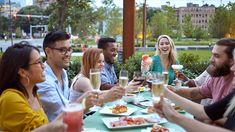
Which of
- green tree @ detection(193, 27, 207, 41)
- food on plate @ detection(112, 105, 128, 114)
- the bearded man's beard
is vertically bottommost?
food on plate @ detection(112, 105, 128, 114)

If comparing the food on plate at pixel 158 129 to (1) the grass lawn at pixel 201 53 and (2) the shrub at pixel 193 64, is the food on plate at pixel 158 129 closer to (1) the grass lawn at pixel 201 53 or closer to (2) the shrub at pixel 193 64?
(2) the shrub at pixel 193 64

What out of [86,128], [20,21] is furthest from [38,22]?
[86,128]

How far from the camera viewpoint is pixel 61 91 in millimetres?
2676

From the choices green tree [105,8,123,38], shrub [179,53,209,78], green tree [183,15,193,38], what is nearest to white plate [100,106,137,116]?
shrub [179,53,209,78]

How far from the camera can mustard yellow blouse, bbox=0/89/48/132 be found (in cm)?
173

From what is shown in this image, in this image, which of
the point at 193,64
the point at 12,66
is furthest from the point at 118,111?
the point at 193,64

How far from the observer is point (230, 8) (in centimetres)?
622

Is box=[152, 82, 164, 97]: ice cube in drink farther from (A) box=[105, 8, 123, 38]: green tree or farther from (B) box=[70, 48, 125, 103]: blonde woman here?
(A) box=[105, 8, 123, 38]: green tree

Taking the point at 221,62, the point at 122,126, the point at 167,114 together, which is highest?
the point at 221,62

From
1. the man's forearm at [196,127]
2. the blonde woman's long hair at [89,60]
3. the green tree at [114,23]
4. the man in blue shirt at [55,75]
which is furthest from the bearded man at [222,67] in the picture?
the green tree at [114,23]

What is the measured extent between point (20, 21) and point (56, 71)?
3.49m

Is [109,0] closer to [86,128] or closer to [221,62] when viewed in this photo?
[221,62]

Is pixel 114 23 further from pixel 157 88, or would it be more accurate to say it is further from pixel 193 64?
pixel 157 88

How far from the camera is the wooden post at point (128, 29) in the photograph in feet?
19.2
